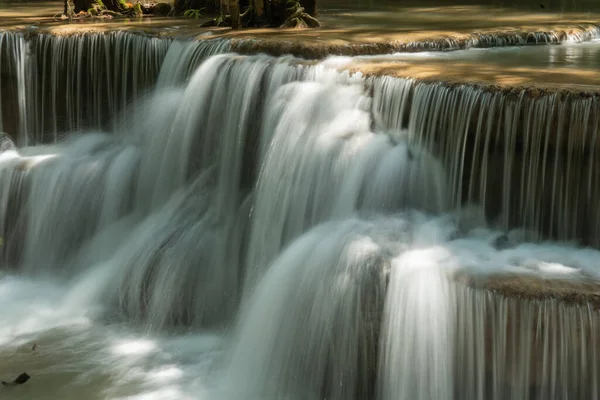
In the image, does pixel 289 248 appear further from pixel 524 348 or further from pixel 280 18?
pixel 280 18

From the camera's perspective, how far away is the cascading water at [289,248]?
650cm

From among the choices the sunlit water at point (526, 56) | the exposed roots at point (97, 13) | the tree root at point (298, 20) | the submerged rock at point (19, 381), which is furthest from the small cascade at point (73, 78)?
the submerged rock at point (19, 381)

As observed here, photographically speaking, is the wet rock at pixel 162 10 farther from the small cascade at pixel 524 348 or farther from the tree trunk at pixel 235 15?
the small cascade at pixel 524 348

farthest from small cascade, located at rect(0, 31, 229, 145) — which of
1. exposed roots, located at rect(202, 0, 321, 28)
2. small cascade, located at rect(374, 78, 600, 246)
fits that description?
small cascade, located at rect(374, 78, 600, 246)

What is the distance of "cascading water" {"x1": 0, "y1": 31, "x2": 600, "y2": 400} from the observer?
21.3 ft

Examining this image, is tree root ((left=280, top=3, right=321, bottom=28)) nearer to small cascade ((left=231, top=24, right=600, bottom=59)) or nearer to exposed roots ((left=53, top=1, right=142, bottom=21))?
small cascade ((left=231, top=24, right=600, bottom=59))

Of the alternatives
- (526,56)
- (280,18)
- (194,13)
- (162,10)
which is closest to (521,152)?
(526,56)

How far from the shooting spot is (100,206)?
34.9ft

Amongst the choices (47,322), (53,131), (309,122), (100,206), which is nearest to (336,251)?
(309,122)

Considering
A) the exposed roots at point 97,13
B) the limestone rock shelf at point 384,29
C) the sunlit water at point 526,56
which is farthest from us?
the exposed roots at point 97,13

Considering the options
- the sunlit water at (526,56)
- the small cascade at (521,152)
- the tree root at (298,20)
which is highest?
the tree root at (298,20)

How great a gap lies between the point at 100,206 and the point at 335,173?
342 centimetres

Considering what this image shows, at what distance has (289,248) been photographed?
8.02 meters

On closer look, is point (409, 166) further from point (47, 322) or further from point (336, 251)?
point (47, 322)
